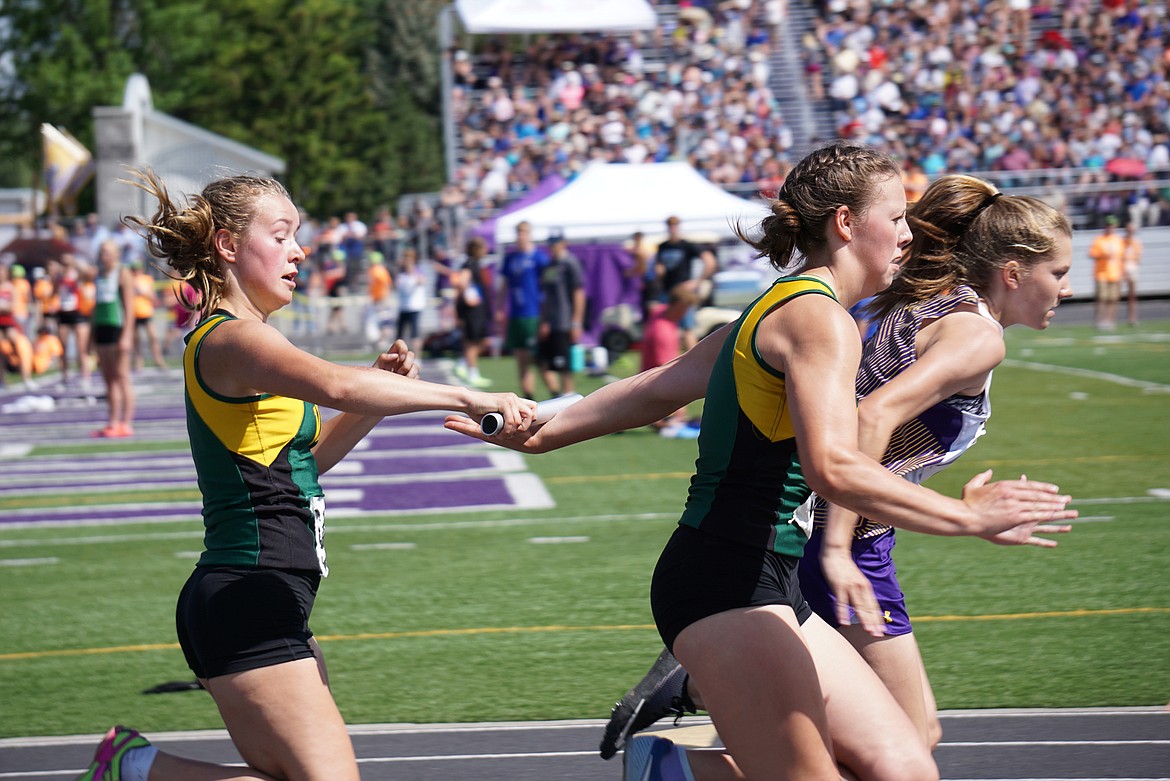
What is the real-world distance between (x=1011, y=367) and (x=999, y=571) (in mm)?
12887

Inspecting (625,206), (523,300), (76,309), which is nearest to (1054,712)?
(523,300)

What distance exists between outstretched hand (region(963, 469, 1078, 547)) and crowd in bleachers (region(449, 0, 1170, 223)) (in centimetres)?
2785

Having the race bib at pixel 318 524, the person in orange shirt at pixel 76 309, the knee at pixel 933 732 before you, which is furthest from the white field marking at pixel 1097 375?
the race bib at pixel 318 524

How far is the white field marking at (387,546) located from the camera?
9.48 metres

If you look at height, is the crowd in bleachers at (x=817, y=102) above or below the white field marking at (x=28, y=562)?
above

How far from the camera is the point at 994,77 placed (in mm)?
34438

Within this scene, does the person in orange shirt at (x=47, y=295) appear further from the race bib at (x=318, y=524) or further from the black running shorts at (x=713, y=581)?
the black running shorts at (x=713, y=581)

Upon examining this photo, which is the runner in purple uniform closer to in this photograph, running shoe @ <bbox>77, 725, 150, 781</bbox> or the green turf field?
running shoe @ <bbox>77, 725, 150, 781</bbox>

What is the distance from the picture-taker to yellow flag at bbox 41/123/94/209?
41.8m

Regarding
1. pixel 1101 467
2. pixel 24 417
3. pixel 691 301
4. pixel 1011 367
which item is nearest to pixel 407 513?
pixel 691 301

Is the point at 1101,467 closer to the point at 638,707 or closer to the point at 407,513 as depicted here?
the point at 407,513

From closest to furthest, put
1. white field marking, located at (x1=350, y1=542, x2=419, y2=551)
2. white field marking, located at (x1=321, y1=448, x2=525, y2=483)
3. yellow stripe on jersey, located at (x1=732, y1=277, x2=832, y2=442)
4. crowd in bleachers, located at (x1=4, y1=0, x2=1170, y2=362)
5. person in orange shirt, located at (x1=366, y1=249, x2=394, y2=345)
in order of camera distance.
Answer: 1. yellow stripe on jersey, located at (x1=732, y1=277, x2=832, y2=442)
2. white field marking, located at (x1=350, y1=542, x2=419, y2=551)
3. white field marking, located at (x1=321, y1=448, x2=525, y2=483)
4. person in orange shirt, located at (x1=366, y1=249, x2=394, y2=345)
5. crowd in bleachers, located at (x1=4, y1=0, x2=1170, y2=362)

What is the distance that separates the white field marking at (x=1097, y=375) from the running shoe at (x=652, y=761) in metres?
14.5

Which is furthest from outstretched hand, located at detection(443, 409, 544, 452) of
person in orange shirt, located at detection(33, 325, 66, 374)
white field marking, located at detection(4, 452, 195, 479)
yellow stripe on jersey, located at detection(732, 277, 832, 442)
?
person in orange shirt, located at detection(33, 325, 66, 374)
